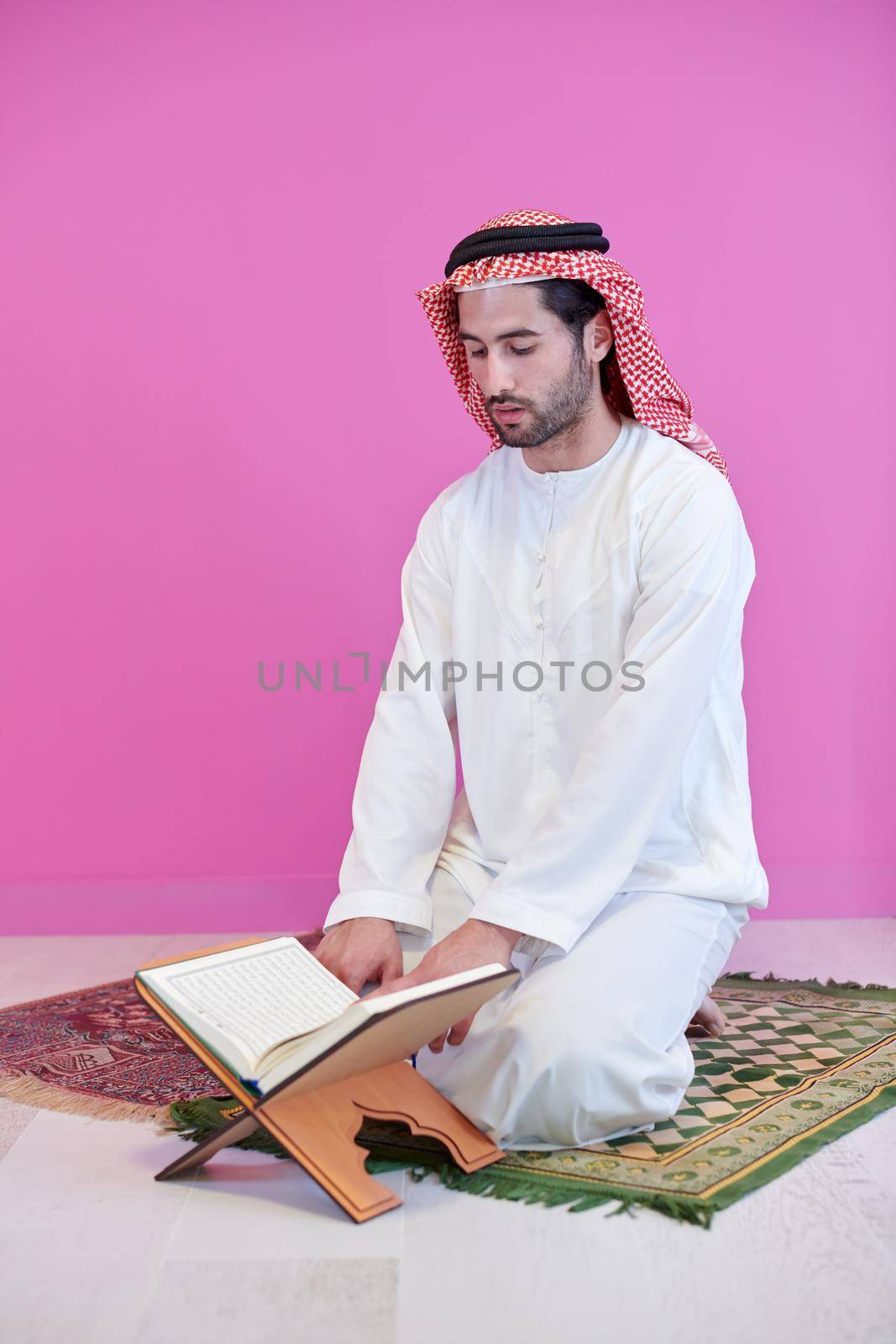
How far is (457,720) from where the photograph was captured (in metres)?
2.25

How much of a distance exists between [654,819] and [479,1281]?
2.49 ft

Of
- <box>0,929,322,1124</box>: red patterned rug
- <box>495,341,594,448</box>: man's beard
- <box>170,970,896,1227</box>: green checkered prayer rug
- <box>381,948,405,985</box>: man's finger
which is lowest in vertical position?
<box>0,929,322,1124</box>: red patterned rug

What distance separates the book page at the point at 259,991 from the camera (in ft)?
5.24

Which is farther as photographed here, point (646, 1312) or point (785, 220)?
point (785, 220)

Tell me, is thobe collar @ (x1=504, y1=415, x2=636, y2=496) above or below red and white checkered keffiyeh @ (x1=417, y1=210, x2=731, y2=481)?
below

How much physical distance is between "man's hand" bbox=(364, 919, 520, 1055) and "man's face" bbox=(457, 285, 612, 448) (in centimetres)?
83

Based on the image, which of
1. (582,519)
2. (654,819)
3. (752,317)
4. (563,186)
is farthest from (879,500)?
(654,819)

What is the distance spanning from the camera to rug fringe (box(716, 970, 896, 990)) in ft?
8.59

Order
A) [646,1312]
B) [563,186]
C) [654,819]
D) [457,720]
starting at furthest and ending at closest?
[563,186] → [457,720] → [654,819] → [646,1312]

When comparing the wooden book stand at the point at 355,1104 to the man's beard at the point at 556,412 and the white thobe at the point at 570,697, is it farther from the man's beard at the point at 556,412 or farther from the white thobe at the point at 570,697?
the man's beard at the point at 556,412

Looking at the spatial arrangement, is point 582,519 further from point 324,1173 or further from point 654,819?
point 324,1173

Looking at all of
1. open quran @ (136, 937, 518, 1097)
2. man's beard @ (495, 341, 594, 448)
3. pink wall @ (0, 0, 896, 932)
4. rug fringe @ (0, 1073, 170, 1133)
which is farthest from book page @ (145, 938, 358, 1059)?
pink wall @ (0, 0, 896, 932)

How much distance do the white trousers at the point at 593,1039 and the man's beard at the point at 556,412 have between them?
0.79 m

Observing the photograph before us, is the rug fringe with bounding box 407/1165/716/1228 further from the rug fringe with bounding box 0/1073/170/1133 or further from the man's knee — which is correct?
the rug fringe with bounding box 0/1073/170/1133
